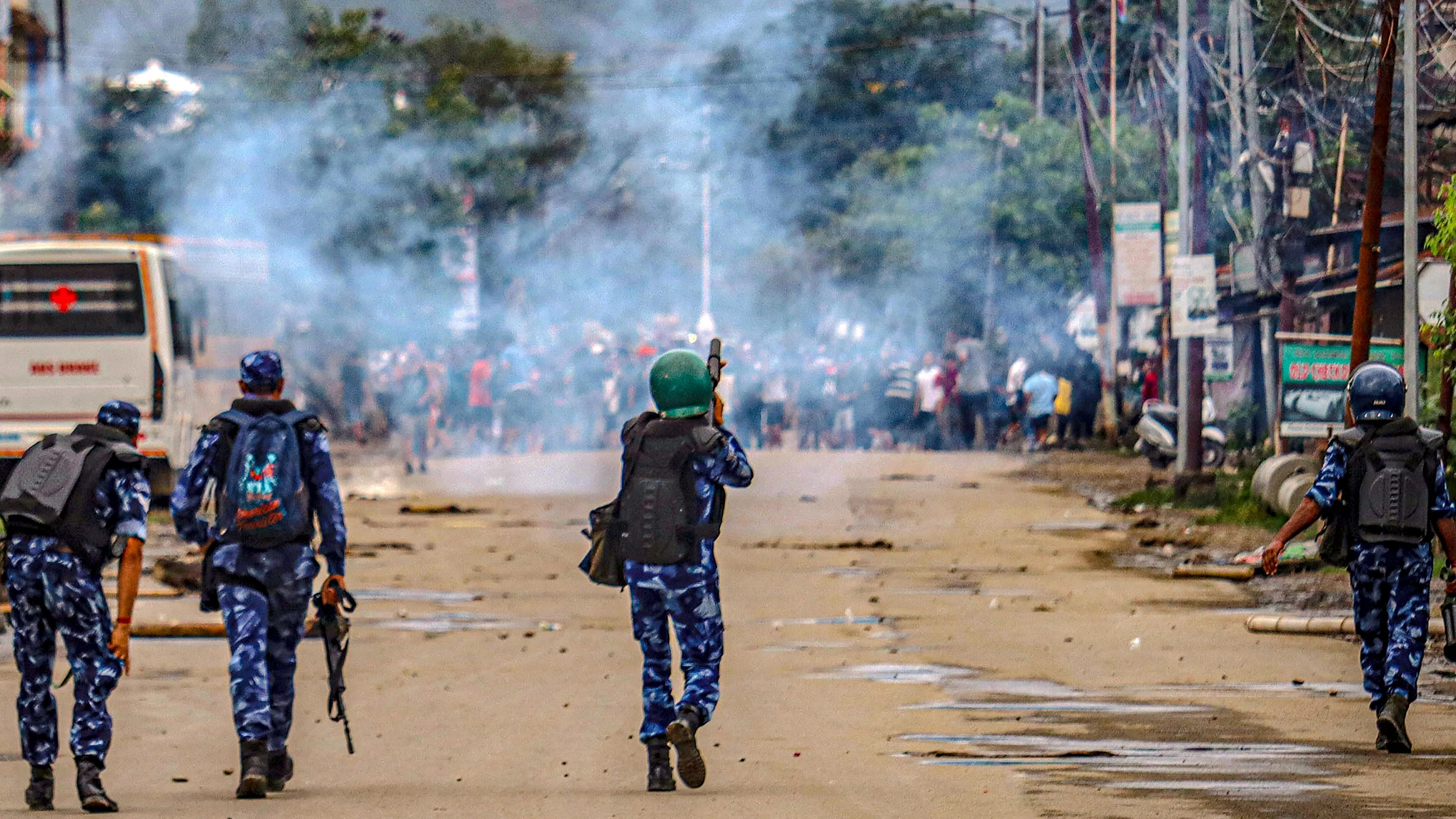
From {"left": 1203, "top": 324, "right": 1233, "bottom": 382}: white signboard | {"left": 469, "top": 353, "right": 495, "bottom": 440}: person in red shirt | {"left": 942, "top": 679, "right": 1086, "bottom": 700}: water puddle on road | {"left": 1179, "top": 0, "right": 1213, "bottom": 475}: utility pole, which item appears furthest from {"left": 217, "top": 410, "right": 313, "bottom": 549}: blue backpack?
{"left": 469, "top": 353, "right": 495, "bottom": 440}: person in red shirt

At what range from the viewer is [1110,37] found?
36.1 m

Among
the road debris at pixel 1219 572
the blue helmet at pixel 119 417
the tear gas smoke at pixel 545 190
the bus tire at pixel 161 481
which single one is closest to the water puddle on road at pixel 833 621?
the road debris at pixel 1219 572

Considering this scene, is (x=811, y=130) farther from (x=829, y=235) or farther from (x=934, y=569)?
(x=934, y=569)

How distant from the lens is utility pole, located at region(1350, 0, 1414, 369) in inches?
611

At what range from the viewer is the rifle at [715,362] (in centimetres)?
796

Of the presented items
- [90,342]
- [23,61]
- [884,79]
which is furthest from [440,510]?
[23,61]

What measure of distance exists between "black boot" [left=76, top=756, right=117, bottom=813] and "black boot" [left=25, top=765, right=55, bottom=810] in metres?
0.12

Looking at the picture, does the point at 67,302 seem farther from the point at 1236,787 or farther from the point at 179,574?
the point at 1236,787

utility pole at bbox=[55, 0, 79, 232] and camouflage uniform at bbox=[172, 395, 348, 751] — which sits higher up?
utility pole at bbox=[55, 0, 79, 232]

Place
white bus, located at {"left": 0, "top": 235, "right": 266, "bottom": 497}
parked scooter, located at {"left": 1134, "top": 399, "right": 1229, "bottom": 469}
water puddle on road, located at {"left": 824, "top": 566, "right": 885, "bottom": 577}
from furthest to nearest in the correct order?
parked scooter, located at {"left": 1134, "top": 399, "right": 1229, "bottom": 469}
white bus, located at {"left": 0, "top": 235, "right": 266, "bottom": 497}
water puddle on road, located at {"left": 824, "top": 566, "right": 885, "bottom": 577}

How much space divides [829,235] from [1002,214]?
10648 millimetres

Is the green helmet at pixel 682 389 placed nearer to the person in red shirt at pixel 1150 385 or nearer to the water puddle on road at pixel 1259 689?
the water puddle on road at pixel 1259 689

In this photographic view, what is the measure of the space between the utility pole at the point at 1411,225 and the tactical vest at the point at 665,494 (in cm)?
848

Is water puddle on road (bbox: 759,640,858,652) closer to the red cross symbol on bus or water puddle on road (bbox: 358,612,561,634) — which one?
water puddle on road (bbox: 358,612,561,634)
